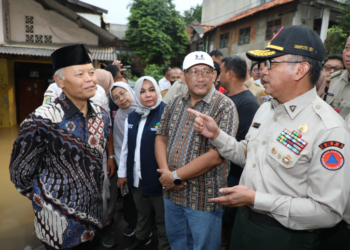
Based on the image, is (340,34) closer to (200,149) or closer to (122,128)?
(122,128)

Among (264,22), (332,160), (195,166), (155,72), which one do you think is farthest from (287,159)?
(155,72)

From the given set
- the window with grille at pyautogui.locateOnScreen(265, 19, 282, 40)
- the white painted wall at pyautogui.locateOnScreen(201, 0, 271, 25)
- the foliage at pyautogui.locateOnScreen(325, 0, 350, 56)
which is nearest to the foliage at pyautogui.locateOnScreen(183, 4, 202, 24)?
the white painted wall at pyautogui.locateOnScreen(201, 0, 271, 25)

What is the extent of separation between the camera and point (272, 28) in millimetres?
14055

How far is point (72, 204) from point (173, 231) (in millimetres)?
939

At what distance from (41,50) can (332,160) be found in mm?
8857

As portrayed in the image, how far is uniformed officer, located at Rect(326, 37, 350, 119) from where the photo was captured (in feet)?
7.68

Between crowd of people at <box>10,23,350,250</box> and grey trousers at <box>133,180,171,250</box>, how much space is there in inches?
0.5

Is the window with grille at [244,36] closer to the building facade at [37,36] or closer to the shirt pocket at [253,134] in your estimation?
the building facade at [37,36]

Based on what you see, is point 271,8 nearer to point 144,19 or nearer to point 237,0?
point 237,0

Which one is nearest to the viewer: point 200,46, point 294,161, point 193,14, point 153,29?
point 294,161

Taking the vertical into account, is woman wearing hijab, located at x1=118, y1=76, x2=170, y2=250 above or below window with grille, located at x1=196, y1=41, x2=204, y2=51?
below

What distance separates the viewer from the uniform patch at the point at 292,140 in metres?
1.28

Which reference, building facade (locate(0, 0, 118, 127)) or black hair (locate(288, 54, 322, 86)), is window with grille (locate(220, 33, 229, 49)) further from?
black hair (locate(288, 54, 322, 86))

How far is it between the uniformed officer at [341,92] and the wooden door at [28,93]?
1062cm
